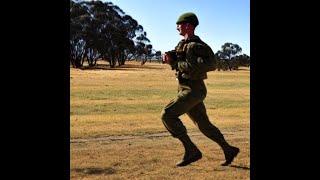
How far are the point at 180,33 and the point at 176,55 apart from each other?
Result: 269 mm

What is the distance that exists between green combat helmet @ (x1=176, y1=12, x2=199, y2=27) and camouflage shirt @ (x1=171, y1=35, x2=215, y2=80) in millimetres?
186

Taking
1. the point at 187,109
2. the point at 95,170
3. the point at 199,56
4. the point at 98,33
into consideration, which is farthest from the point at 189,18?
the point at 98,33

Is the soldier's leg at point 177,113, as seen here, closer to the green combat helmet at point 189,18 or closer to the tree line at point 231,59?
the green combat helmet at point 189,18

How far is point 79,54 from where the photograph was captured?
199 feet

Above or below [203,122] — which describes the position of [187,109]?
above

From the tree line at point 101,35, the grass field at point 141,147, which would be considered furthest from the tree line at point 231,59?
the grass field at point 141,147

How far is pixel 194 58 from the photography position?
6289 mm

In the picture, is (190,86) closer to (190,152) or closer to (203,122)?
(203,122)

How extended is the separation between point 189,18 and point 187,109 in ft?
3.55

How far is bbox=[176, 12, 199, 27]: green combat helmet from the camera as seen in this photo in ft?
20.8

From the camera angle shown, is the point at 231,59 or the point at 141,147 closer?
the point at 141,147

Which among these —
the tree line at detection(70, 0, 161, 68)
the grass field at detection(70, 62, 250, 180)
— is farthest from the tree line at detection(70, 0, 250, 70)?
the grass field at detection(70, 62, 250, 180)
